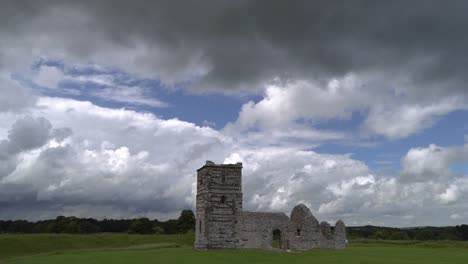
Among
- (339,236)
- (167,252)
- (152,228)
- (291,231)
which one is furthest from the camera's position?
(152,228)

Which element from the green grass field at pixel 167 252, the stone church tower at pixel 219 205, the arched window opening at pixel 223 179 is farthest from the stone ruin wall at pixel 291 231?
the arched window opening at pixel 223 179

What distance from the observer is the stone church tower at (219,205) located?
35812 mm

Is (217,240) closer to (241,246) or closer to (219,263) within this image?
(241,246)

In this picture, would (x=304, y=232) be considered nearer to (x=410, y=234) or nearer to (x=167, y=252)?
(x=167, y=252)

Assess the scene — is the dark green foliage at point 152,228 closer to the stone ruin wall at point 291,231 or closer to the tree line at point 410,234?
the tree line at point 410,234

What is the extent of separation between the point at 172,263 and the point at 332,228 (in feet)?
60.4

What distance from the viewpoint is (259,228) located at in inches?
1437

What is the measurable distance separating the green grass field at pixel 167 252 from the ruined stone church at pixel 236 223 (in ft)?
7.23

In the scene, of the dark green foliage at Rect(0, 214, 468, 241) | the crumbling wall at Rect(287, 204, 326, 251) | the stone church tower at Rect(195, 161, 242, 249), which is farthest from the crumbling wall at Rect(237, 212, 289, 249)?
the dark green foliage at Rect(0, 214, 468, 241)

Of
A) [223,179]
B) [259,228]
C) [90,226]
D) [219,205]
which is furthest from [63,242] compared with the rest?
[90,226]

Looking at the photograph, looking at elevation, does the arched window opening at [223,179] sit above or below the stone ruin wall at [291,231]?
above

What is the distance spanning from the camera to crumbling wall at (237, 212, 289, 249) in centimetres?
3606

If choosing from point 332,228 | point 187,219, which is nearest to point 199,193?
point 332,228

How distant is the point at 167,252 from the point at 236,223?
622 centimetres
